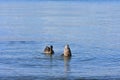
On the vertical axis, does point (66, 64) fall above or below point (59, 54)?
below

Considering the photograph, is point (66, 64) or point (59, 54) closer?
point (66, 64)

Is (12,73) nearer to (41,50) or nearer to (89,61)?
(89,61)

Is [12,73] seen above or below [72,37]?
below

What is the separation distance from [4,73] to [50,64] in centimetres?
475

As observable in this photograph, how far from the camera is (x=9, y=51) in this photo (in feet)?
142

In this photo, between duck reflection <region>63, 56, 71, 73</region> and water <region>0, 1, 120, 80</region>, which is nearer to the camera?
water <region>0, 1, 120, 80</region>

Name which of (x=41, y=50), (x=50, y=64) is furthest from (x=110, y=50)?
(x=50, y=64)

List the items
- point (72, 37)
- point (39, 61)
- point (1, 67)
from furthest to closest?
point (72, 37) < point (39, 61) < point (1, 67)

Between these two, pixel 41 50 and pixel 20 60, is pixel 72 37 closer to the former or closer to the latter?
pixel 41 50

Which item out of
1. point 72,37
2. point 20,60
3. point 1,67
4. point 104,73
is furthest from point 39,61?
point 72,37

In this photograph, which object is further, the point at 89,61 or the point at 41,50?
the point at 41,50

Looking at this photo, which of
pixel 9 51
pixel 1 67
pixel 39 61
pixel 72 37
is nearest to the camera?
pixel 1 67

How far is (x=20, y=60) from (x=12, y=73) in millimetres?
5373

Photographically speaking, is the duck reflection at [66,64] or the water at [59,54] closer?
the water at [59,54]
